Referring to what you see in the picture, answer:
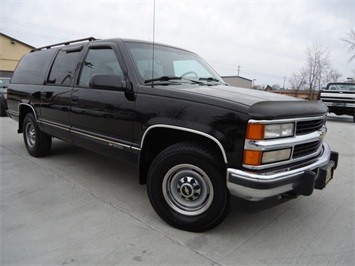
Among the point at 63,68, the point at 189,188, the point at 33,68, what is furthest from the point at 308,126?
the point at 33,68

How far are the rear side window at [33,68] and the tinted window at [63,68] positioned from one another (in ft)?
1.02

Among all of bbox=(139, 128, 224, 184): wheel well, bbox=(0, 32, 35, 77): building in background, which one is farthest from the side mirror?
bbox=(0, 32, 35, 77): building in background

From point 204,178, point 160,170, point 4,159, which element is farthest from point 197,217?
point 4,159

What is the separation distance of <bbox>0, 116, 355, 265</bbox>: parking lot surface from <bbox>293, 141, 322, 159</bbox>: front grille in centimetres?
62

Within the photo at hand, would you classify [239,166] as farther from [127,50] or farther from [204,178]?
[127,50]

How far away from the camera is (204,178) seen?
8.56 feet

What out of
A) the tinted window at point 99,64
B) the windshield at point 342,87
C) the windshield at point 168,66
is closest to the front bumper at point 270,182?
the windshield at point 168,66

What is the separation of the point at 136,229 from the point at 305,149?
1789mm

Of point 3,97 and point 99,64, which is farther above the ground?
point 99,64

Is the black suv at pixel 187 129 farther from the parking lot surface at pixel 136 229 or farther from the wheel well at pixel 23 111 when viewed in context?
the wheel well at pixel 23 111

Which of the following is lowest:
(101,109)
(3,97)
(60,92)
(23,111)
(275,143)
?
(3,97)

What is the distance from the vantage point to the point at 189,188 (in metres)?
2.68

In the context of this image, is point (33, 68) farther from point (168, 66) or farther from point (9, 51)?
point (9, 51)

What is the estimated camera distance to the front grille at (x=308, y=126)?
2570 mm
